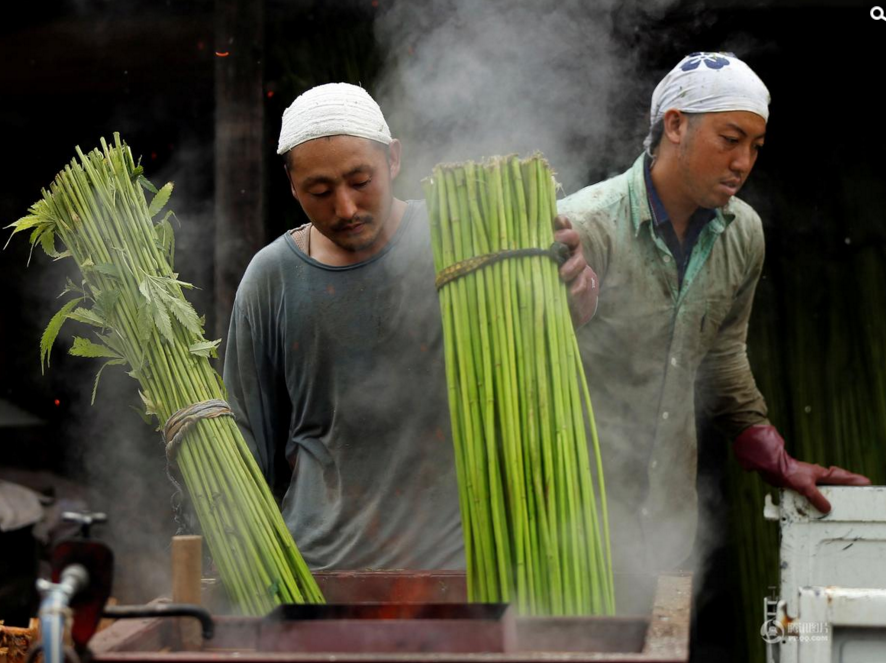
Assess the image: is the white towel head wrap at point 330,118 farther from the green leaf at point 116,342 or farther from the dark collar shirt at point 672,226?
the dark collar shirt at point 672,226

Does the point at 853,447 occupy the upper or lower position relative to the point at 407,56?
lower

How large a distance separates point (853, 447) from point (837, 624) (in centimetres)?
220

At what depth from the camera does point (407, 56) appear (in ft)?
14.3

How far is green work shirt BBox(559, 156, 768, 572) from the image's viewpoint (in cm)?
339

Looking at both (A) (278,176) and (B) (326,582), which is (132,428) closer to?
(A) (278,176)

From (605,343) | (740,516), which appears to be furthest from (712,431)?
(605,343)

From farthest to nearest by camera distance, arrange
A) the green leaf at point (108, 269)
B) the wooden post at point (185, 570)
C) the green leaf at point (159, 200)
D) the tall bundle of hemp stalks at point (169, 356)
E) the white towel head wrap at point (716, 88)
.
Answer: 1. the white towel head wrap at point (716, 88)
2. the green leaf at point (159, 200)
3. the green leaf at point (108, 269)
4. the tall bundle of hemp stalks at point (169, 356)
5. the wooden post at point (185, 570)

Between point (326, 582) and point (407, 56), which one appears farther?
point (407, 56)

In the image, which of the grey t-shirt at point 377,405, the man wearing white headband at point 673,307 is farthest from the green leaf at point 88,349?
the man wearing white headband at point 673,307

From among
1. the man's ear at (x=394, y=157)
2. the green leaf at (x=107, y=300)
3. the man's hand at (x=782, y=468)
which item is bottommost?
the man's hand at (x=782, y=468)

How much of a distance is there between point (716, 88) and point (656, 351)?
2.64 feet

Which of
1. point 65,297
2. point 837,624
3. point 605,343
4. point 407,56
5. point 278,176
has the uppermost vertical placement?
point 407,56

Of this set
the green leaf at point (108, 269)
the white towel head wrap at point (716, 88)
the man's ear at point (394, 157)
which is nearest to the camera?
A: the green leaf at point (108, 269)

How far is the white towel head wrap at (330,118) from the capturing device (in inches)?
109
